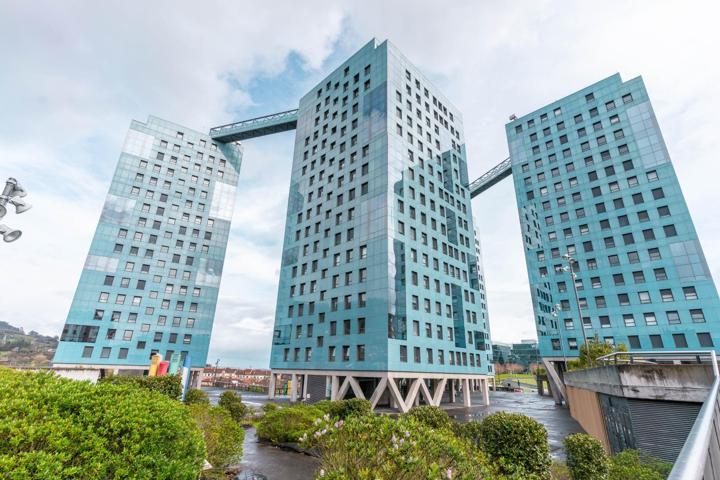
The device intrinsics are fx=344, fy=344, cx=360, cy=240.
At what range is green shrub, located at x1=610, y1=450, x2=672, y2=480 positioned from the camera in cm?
1034

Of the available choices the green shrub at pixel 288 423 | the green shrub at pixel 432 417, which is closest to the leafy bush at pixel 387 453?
the green shrub at pixel 432 417

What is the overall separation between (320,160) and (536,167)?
125 ft

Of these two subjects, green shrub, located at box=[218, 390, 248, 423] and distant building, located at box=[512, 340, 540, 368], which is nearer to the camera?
green shrub, located at box=[218, 390, 248, 423]

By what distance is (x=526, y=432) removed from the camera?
1195 centimetres

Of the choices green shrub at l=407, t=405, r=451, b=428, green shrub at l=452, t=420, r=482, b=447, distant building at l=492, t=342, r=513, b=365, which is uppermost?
distant building at l=492, t=342, r=513, b=365

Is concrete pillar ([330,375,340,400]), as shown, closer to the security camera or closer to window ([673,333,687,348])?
the security camera

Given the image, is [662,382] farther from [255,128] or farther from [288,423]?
[255,128]

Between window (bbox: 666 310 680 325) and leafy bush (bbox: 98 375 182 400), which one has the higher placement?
window (bbox: 666 310 680 325)

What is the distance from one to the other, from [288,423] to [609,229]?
52154 mm

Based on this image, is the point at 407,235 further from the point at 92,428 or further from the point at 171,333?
the point at 171,333

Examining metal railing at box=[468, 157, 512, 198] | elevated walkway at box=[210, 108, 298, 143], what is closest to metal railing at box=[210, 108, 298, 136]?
elevated walkway at box=[210, 108, 298, 143]

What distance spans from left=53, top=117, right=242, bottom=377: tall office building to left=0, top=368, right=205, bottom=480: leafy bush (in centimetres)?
5532

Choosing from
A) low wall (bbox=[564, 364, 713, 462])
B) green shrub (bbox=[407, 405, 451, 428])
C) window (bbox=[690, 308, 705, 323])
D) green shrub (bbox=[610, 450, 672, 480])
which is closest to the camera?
green shrub (bbox=[610, 450, 672, 480])

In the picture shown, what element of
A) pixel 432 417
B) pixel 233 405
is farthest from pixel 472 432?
pixel 233 405
